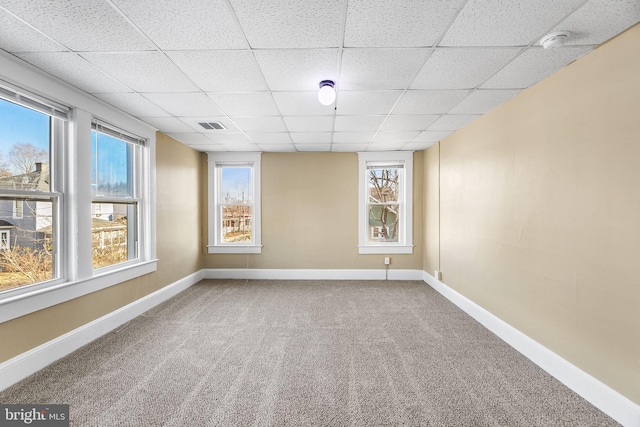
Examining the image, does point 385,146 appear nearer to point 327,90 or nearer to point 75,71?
point 327,90

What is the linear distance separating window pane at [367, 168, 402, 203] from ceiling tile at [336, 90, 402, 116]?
221cm

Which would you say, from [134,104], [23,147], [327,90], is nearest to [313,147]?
[327,90]

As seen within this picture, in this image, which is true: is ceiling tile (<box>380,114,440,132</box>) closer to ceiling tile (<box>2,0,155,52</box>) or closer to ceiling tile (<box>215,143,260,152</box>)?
ceiling tile (<box>215,143,260,152</box>)

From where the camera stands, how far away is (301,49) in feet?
6.15

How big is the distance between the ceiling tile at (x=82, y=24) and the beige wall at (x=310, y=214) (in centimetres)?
333

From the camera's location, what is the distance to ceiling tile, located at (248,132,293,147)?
393 cm

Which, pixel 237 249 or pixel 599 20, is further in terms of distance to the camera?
pixel 237 249

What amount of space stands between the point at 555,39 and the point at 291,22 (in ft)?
5.42

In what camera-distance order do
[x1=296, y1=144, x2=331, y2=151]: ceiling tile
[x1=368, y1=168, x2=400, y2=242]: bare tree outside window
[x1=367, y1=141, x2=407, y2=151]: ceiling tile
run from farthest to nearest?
[x1=368, y1=168, x2=400, y2=242]: bare tree outside window
[x1=296, y1=144, x2=331, y2=151]: ceiling tile
[x1=367, y1=141, x2=407, y2=151]: ceiling tile

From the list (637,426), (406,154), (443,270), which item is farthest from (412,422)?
(406,154)

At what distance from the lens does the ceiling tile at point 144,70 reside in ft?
6.49

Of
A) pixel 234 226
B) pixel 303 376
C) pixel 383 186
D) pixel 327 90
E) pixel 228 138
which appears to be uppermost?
pixel 228 138

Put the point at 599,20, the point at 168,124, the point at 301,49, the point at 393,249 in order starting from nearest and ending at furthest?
the point at 599,20 → the point at 301,49 → the point at 168,124 → the point at 393,249

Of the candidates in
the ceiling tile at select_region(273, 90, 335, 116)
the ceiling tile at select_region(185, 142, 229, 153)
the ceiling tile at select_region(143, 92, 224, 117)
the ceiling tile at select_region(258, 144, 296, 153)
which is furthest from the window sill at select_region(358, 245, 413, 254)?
the ceiling tile at select_region(143, 92, 224, 117)
